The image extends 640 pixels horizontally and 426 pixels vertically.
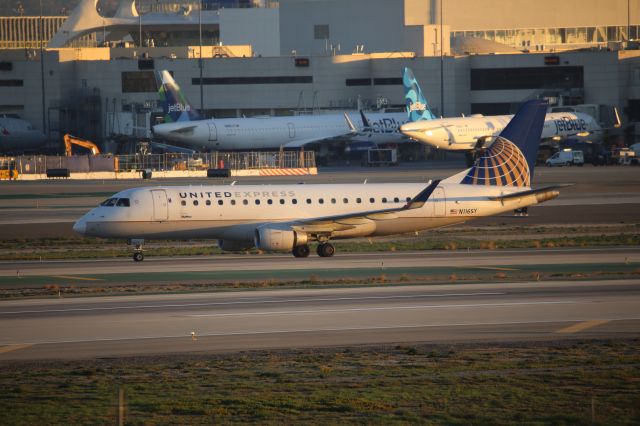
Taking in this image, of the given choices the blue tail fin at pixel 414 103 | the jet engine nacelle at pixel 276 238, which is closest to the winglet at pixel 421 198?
the jet engine nacelle at pixel 276 238

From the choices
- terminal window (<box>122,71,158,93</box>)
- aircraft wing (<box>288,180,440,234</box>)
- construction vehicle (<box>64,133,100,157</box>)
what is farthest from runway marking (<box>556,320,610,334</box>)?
terminal window (<box>122,71,158,93</box>)

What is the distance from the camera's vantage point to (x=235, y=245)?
47.3 m

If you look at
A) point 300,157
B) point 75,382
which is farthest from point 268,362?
point 300,157

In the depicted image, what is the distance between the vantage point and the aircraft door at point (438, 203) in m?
48.0

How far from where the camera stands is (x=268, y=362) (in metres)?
25.6

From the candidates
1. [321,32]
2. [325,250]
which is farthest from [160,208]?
[321,32]

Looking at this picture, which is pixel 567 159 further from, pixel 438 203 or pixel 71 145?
pixel 438 203

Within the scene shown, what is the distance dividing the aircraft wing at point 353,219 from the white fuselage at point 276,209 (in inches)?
2.0

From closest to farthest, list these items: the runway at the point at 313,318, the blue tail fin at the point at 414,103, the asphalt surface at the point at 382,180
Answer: the runway at the point at 313,318
the asphalt surface at the point at 382,180
the blue tail fin at the point at 414,103

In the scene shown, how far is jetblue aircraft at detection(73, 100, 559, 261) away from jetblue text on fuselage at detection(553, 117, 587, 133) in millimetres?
59389

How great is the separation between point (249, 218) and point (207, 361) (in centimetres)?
2115

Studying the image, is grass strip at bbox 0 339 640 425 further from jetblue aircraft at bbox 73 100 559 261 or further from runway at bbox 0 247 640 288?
jetblue aircraft at bbox 73 100 559 261

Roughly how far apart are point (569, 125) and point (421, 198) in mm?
65296

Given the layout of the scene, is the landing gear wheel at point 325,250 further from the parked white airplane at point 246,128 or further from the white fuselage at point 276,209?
the parked white airplane at point 246,128
